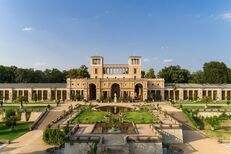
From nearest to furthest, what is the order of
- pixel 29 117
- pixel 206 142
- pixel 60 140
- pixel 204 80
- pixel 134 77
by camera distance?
pixel 60 140 < pixel 206 142 < pixel 29 117 < pixel 134 77 < pixel 204 80

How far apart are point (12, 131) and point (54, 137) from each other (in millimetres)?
8706

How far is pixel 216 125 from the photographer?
33.4 meters

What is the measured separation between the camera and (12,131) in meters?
30.7

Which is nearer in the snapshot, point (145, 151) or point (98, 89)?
point (145, 151)

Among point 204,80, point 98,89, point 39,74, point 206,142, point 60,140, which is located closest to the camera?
point 60,140

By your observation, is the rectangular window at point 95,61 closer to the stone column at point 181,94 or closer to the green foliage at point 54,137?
the stone column at point 181,94

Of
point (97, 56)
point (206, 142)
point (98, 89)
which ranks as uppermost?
point (97, 56)

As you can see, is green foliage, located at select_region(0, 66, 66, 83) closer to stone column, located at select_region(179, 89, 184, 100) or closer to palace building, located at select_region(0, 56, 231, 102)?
palace building, located at select_region(0, 56, 231, 102)

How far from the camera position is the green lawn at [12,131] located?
2798 centimetres

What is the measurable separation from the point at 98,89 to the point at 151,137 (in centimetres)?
3860

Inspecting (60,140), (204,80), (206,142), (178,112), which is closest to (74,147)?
(60,140)

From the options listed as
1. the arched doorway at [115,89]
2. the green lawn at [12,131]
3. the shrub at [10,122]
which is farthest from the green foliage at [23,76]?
the shrub at [10,122]

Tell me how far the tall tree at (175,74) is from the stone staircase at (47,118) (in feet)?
141

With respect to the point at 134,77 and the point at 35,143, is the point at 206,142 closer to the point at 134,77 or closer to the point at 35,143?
the point at 35,143
